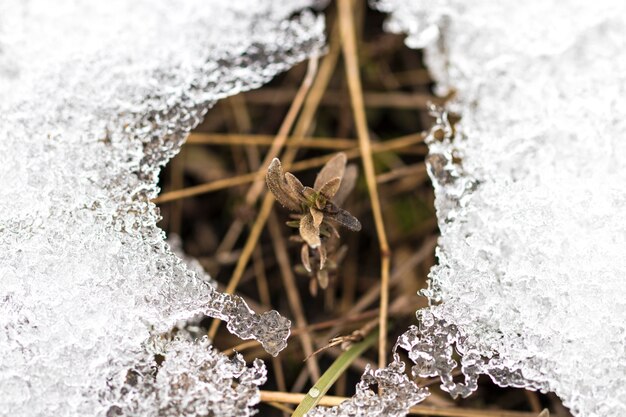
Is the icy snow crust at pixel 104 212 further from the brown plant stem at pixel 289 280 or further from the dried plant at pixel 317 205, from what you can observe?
the brown plant stem at pixel 289 280

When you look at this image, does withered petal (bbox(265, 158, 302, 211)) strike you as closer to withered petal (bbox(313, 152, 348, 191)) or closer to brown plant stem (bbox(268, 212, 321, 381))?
withered petal (bbox(313, 152, 348, 191))

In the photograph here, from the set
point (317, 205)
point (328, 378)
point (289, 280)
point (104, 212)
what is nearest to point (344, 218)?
point (317, 205)

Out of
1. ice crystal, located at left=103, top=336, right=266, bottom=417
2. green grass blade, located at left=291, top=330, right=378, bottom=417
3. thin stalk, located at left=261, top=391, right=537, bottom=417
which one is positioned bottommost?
thin stalk, located at left=261, top=391, right=537, bottom=417

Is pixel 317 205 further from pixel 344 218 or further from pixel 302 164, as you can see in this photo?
pixel 302 164

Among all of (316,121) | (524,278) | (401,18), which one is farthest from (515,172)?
(316,121)

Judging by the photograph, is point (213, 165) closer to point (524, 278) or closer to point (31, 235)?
point (31, 235)

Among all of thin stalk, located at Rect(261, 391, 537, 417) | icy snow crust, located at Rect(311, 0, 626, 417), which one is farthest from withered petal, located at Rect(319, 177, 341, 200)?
thin stalk, located at Rect(261, 391, 537, 417)
